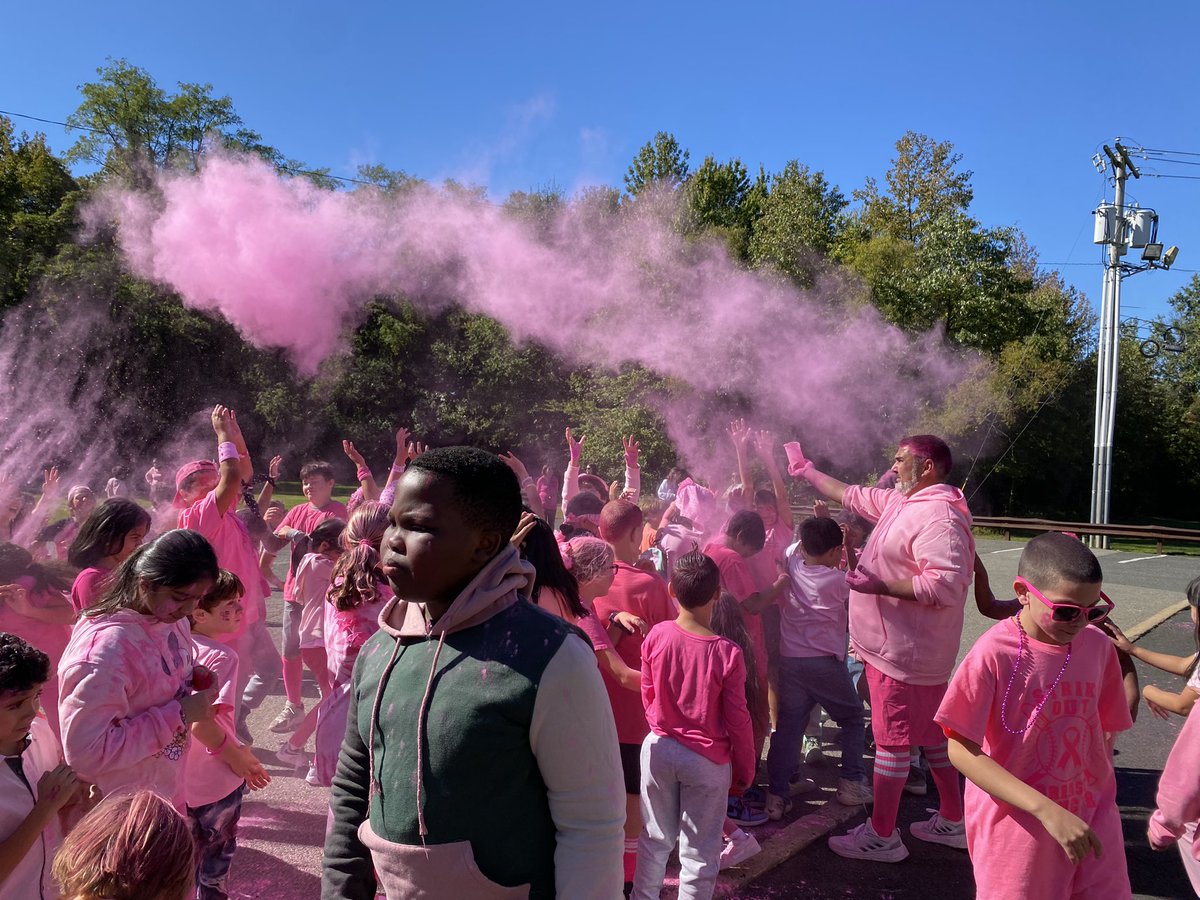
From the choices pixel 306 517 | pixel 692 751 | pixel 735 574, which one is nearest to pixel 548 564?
pixel 692 751

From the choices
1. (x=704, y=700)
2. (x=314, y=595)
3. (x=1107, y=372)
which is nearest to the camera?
(x=704, y=700)

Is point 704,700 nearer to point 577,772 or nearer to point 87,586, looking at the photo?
point 577,772

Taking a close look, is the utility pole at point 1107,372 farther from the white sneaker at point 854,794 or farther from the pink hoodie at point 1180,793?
the pink hoodie at point 1180,793

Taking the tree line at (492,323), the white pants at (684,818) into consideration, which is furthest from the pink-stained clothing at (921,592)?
the tree line at (492,323)

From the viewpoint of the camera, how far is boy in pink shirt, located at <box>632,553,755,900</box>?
10.8ft

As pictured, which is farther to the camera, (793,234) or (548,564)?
(793,234)

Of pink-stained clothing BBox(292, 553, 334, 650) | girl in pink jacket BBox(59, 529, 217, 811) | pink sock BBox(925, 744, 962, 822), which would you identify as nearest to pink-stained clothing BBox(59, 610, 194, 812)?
girl in pink jacket BBox(59, 529, 217, 811)

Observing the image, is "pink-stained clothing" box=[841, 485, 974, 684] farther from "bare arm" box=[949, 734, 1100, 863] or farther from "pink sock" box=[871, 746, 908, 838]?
"bare arm" box=[949, 734, 1100, 863]

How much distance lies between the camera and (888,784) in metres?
3.95

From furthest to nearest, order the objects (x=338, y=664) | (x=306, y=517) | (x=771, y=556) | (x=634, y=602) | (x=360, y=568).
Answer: (x=306, y=517), (x=771, y=556), (x=634, y=602), (x=338, y=664), (x=360, y=568)

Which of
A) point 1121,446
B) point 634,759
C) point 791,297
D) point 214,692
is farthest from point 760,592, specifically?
point 1121,446

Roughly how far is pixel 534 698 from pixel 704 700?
191 cm

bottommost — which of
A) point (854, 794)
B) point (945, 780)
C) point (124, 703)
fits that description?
point (854, 794)

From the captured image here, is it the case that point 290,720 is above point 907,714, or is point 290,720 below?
below
